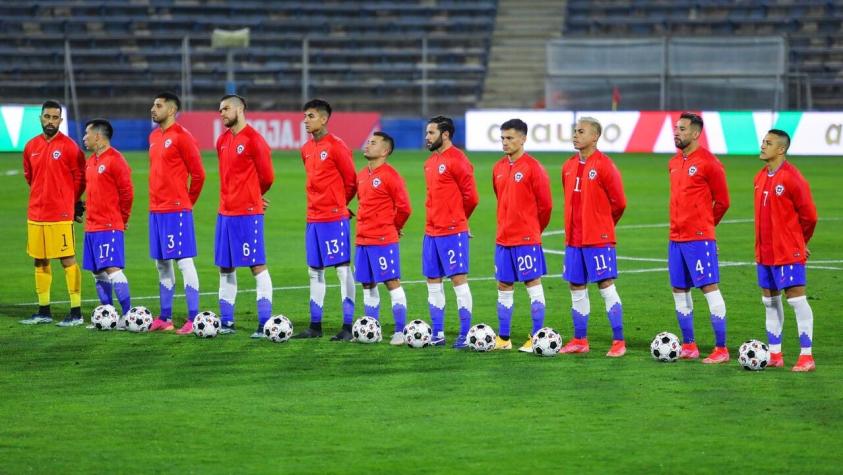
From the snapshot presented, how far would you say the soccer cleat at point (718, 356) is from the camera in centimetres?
1107

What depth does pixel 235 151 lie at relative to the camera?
41.7 ft

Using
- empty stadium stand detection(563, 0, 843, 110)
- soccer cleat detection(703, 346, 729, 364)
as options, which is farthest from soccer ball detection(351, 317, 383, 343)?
empty stadium stand detection(563, 0, 843, 110)

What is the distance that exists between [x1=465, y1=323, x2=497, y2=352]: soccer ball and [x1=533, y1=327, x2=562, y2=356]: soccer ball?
1.40 ft

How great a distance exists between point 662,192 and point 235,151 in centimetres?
1801

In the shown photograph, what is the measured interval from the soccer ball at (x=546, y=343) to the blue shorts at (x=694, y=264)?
1113mm

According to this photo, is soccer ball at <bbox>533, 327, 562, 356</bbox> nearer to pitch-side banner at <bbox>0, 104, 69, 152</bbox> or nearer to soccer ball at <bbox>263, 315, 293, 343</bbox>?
soccer ball at <bbox>263, 315, 293, 343</bbox>

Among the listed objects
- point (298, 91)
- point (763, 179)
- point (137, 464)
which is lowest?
point (137, 464)

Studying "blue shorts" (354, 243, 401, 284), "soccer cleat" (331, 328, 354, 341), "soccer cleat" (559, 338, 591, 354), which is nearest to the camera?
"soccer cleat" (559, 338, 591, 354)

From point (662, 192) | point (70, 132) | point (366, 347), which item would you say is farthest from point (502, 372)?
point (70, 132)

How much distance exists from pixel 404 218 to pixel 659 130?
89.3 ft

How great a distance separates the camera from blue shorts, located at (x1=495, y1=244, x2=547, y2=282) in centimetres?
1176

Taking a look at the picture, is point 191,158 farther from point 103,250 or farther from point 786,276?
point 786,276

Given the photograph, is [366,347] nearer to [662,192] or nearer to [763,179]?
[763,179]

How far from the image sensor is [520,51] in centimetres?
4875
